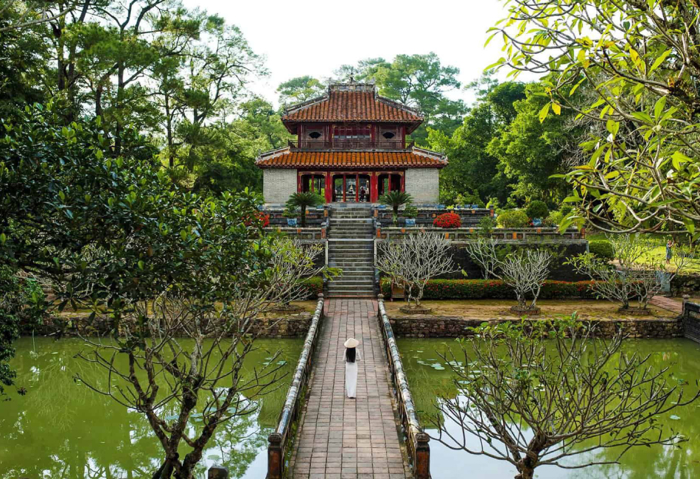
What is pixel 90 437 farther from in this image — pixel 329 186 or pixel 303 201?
pixel 329 186

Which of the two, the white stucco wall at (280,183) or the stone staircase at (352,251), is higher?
the white stucco wall at (280,183)

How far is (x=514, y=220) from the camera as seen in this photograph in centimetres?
2270

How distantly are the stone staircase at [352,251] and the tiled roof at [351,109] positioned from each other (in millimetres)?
5772

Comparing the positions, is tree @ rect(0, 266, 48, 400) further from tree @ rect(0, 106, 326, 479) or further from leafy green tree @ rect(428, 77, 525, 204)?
leafy green tree @ rect(428, 77, 525, 204)

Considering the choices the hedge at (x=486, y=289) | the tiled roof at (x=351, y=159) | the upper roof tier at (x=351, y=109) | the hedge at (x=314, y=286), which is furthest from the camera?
the upper roof tier at (x=351, y=109)

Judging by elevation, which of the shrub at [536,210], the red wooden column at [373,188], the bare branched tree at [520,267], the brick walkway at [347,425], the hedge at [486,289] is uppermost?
the red wooden column at [373,188]

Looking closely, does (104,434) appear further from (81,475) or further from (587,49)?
(587,49)

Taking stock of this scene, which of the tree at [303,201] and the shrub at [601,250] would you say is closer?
the shrub at [601,250]

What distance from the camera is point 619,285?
19.0 m

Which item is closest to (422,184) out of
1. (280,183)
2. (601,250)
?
(280,183)

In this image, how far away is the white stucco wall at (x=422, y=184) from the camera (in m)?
28.5

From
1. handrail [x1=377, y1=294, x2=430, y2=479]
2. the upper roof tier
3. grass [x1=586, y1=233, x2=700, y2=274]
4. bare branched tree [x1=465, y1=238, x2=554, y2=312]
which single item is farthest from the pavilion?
handrail [x1=377, y1=294, x2=430, y2=479]

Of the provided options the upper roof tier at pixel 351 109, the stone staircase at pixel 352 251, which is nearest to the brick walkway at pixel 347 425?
the stone staircase at pixel 352 251

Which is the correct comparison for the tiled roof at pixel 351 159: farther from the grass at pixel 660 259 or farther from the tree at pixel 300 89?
the tree at pixel 300 89
